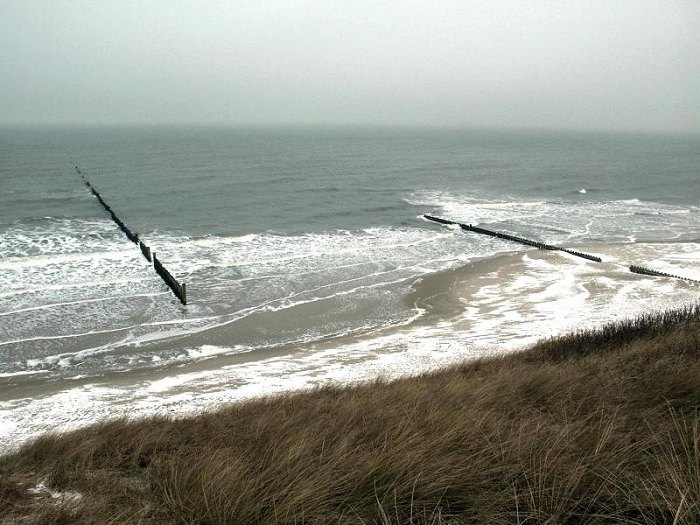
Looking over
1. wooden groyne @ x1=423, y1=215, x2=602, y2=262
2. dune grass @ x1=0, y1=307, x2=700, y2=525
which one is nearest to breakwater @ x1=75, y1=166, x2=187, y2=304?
dune grass @ x1=0, y1=307, x2=700, y2=525

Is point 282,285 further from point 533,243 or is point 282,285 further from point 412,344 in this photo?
point 533,243

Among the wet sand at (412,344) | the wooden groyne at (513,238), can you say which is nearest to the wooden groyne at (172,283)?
the wet sand at (412,344)

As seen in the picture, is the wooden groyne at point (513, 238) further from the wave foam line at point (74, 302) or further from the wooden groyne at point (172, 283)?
the wave foam line at point (74, 302)

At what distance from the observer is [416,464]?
4074 millimetres

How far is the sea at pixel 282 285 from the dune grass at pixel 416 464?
18.7 feet

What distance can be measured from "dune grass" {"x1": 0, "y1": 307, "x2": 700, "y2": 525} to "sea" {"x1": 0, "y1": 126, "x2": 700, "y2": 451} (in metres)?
5.69

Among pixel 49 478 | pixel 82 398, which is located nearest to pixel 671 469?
pixel 49 478

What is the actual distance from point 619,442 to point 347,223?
36.0 m

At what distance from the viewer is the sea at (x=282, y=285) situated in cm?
1533

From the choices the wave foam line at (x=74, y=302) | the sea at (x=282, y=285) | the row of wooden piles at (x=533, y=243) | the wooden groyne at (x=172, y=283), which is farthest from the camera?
the row of wooden piles at (x=533, y=243)

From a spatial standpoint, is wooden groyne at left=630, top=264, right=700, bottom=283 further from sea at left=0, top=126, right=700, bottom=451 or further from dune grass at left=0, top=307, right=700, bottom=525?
dune grass at left=0, top=307, right=700, bottom=525

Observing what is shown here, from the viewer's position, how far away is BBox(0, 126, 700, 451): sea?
1533 centimetres

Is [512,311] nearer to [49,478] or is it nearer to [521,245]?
[521,245]

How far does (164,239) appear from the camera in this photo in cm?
3375
